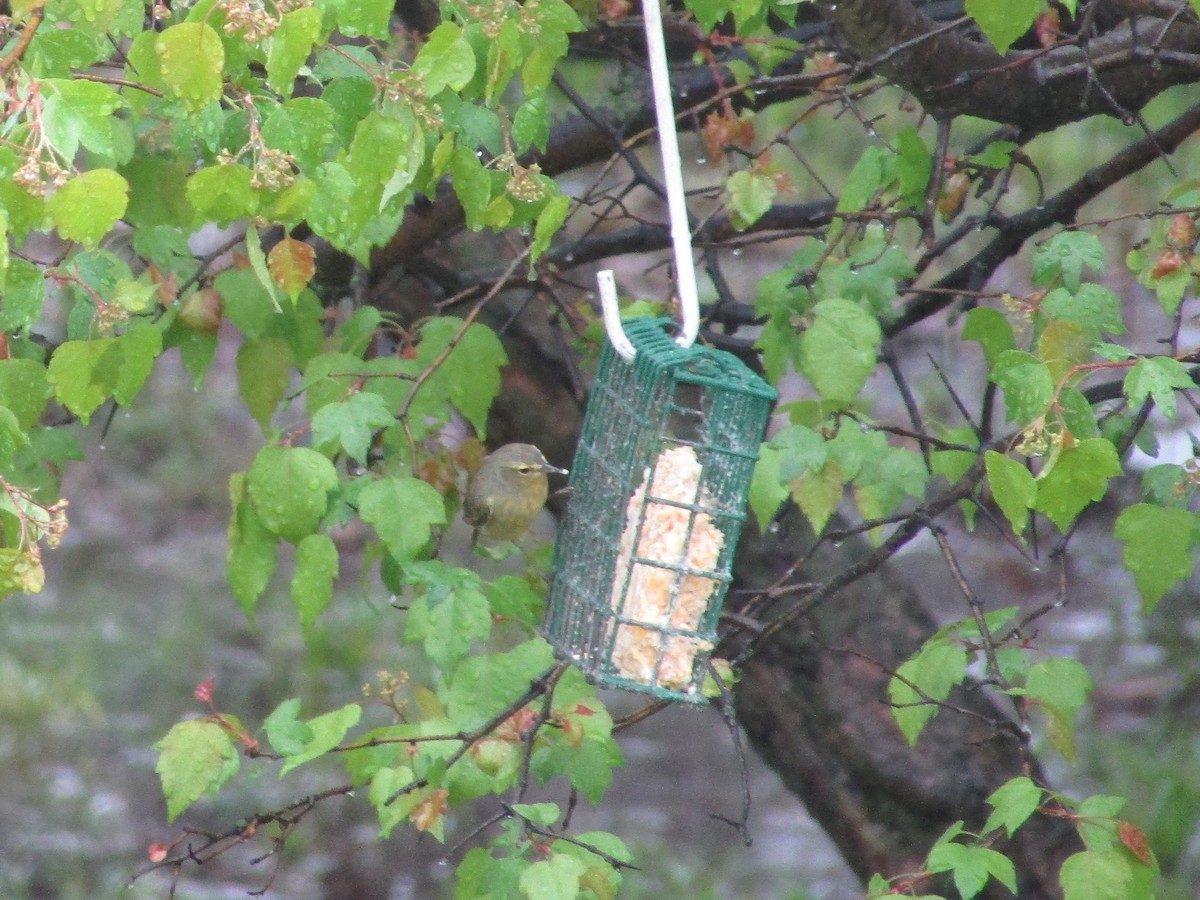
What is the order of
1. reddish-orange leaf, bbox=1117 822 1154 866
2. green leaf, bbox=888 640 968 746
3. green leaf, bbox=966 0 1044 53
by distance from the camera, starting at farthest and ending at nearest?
1. green leaf, bbox=888 640 968 746
2. reddish-orange leaf, bbox=1117 822 1154 866
3. green leaf, bbox=966 0 1044 53

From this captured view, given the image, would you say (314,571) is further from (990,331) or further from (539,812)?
(990,331)

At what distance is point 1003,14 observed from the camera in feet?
6.71

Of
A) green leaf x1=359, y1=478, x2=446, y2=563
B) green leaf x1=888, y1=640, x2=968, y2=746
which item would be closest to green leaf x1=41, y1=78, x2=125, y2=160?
green leaf x1=359, y1=478, x2=446, y2=563

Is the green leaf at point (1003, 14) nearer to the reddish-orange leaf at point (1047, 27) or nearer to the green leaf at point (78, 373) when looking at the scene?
the reddish-orange leaf at point (1047, 27)

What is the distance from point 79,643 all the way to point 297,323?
504 cm

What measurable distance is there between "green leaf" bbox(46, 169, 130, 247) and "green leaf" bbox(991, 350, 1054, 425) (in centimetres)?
125

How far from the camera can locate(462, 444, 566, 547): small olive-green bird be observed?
3.22 meters

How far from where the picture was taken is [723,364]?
224 centimetres

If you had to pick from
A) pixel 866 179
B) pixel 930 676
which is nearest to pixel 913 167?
pixel 866 179

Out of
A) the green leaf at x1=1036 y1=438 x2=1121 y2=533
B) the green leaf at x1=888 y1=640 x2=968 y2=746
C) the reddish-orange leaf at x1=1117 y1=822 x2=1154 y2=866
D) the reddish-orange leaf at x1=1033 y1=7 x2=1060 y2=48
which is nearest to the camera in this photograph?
the green leaf at x1=1036 y1=438 x2=1121 y2=533

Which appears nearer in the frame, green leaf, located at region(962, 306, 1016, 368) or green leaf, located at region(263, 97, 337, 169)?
green leaf, located at region(263, 97, 337, 169)

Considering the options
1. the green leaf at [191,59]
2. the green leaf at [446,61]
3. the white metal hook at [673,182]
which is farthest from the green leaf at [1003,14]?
the green leaf at [191,59]

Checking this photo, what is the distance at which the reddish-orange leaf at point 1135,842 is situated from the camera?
238 cm

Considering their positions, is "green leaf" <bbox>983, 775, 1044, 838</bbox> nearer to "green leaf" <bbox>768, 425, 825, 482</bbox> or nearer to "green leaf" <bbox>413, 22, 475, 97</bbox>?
"green leaf" <bbox>768, 425, 825, 482</bbox>
